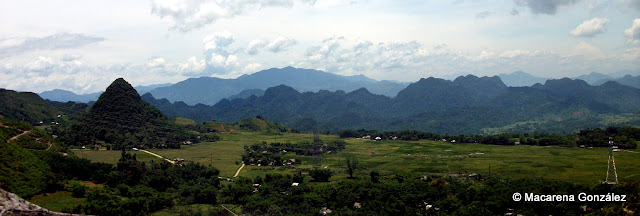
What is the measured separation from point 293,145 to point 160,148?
27944mm

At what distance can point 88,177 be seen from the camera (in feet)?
168

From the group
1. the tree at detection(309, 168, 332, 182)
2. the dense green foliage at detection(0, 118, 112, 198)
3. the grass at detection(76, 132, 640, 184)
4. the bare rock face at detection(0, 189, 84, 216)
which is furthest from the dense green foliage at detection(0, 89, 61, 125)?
the bare rock face at detection(0, 189, 84, 216)

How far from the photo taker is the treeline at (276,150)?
69938 millimetres

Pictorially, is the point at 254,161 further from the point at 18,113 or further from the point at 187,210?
the point at 18,113

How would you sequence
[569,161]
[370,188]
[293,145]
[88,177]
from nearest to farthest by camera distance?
[370,188], [88,177], [569,161], [293,145]

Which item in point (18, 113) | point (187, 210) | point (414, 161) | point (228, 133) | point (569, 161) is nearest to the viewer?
point (187, 210)

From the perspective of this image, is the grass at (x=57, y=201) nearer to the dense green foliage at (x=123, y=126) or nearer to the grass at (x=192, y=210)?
the grass at (x=192, y=210)

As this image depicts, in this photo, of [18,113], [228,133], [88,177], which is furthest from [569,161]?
[18,113]

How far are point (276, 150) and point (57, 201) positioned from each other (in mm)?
45956

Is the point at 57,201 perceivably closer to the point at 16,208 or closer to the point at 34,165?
the point at 34,165

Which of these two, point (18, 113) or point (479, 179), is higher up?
point (18, 113)

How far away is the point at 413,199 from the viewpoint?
131ft

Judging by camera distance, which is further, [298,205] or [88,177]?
[88,177]

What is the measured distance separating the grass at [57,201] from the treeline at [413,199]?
15235 mm
